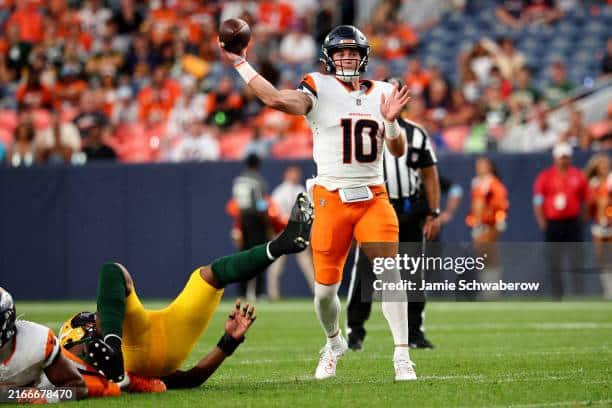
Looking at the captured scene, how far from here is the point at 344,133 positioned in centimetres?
702

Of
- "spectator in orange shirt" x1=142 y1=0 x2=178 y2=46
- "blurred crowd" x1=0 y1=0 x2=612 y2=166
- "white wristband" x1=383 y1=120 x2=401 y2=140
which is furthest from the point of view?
"spectator in orange shirt" x1=142 y1=0 x2=178 y2=46

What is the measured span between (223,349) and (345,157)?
1.37 m

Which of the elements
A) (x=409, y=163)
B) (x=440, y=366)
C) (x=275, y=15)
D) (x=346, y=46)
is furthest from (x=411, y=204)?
(x=275, y=15)

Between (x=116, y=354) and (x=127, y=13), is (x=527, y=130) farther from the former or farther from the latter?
(x=116, y=354)

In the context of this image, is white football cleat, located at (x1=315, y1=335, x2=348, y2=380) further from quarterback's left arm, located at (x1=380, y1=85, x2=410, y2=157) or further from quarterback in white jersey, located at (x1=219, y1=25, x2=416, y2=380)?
quarterback's left arm, located at (x1=380, y1=85, x2=410, y2=157)

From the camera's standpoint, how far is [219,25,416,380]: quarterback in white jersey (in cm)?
689

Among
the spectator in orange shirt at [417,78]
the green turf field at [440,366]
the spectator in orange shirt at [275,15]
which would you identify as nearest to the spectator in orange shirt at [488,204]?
the green turf field at [440,366]

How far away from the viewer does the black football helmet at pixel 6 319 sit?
558cm

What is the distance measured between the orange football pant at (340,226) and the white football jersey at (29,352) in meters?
1.83

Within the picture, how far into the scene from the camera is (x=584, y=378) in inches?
269

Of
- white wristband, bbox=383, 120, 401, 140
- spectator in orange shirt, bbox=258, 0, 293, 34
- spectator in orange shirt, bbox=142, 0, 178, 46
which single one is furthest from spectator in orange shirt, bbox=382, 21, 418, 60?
white wristband, bbox=383, 120, 401, 140

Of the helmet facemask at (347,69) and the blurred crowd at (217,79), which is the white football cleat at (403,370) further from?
the blurred crowd at (217,79)

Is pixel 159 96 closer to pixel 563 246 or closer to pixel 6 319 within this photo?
pixel 563 246

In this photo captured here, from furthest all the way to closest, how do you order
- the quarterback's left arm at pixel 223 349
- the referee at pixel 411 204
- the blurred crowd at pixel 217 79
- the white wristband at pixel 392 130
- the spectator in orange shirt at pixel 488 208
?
the blurred crowd at pixel 217 79
the spectator in orange shirt at pixel 488 208
the referee at pixel 411 204
the white wristband at pixel 392 130
the quarterback's left arm at pixel 223 349
